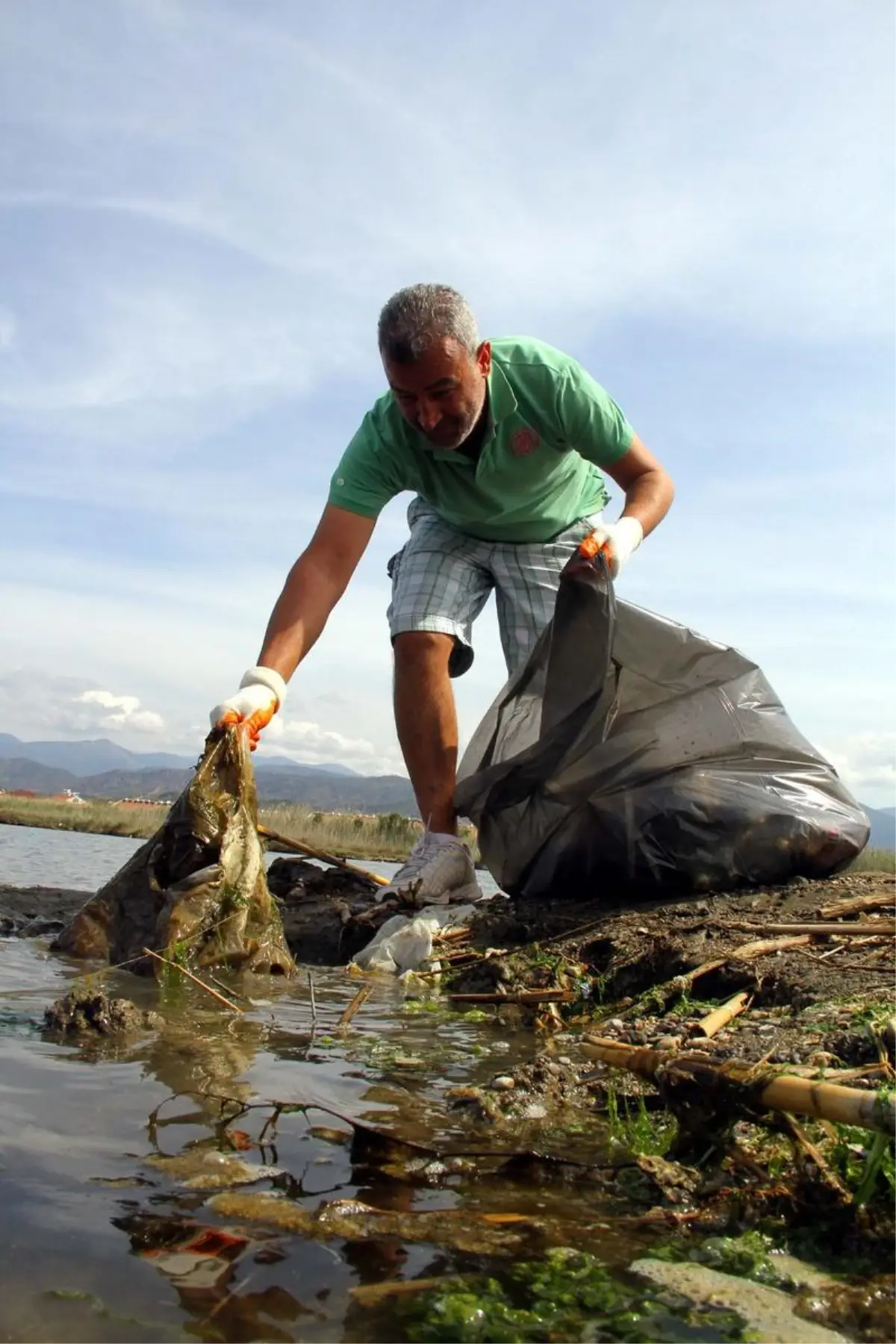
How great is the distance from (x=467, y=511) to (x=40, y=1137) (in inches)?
131

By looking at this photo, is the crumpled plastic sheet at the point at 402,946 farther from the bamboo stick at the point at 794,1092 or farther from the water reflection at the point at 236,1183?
the bamboo stick at the point at 794,1092

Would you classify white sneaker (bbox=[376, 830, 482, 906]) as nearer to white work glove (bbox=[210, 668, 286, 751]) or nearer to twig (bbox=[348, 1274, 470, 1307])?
white work glove (bbox=[210, 668, 286, 751])

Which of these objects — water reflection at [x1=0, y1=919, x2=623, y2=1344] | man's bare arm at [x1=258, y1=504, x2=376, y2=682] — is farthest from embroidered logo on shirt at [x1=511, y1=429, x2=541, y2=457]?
water reflection at [x1=0, y1=919, x2=623, y2=1344]

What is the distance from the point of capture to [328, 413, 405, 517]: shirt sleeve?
4.20 m

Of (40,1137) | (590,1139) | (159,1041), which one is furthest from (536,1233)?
(159,1041)

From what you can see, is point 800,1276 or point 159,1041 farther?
point 159,1041

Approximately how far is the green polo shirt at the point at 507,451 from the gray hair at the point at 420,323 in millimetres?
369

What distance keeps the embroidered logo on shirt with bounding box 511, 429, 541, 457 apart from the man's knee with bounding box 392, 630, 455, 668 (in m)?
0.80

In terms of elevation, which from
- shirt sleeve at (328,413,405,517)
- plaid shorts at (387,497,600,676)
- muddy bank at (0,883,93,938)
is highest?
shirt sleeve at (328,413,405,517)

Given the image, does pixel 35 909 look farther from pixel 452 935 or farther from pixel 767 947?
pixel 767 947

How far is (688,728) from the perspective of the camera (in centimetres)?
349

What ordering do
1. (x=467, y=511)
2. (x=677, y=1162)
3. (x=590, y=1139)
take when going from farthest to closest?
(x=467, y=511), (x=590, y=1139), (x=677, y=1162)

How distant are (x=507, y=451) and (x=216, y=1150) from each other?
3.23 m

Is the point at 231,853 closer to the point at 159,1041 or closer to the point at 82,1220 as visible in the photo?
the point at 159,1041
